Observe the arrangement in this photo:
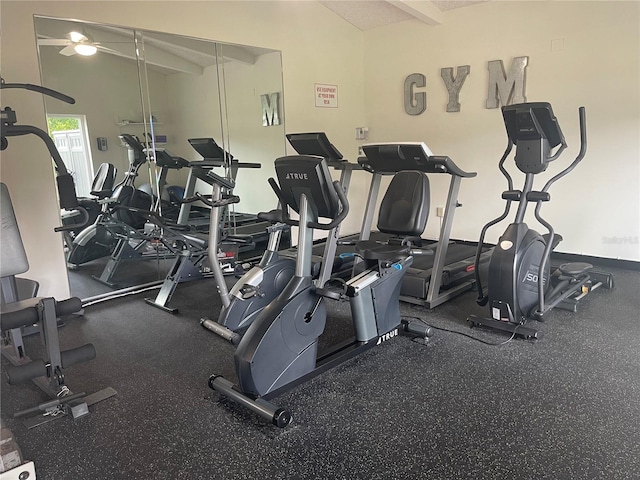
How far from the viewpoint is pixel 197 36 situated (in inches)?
175

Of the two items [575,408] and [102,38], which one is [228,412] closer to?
[575,408]

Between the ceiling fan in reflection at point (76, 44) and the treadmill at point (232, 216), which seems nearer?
the ceiling fan in reflection at point (76, 44)

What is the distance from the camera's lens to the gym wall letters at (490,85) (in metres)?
4.91

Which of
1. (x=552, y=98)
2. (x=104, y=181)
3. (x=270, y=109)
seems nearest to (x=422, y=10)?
(x=552, y=98)

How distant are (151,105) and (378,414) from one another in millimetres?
3327

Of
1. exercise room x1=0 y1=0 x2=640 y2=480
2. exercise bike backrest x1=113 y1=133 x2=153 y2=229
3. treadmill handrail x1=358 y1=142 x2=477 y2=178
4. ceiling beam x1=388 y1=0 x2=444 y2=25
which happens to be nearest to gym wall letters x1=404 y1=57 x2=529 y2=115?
exercise room x1=0 y1=0 x2=640 y2=480

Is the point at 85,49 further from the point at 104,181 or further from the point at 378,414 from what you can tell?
the point at 378,414

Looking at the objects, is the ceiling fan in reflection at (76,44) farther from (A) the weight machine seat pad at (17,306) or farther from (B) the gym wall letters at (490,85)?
(B) the gym wall letters at (490,85)

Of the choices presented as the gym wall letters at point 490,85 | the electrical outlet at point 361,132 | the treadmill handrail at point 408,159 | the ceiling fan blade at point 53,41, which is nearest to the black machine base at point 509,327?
the treadmill handrail at point 408,159

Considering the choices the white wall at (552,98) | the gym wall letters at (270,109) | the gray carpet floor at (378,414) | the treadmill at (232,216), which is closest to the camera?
the gray carpet floor at (378,414)

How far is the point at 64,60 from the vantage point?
366 cm

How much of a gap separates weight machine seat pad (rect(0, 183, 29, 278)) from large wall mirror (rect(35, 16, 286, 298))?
1.19 meters

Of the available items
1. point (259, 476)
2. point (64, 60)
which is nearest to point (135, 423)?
point (259, 476)

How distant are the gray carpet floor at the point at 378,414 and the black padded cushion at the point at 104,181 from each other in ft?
4.18
